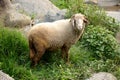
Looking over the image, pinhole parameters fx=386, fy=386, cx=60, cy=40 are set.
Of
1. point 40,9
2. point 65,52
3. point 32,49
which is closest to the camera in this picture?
point 32,49

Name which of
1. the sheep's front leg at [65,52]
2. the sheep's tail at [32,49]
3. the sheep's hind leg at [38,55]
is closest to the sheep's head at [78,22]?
the sheep's front leg at [65,52]

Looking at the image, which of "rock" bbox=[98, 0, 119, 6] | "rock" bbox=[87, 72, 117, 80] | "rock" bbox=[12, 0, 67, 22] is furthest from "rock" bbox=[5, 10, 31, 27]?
"rock" bbox=[98, 0, 119, 6]

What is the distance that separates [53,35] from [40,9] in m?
4.21

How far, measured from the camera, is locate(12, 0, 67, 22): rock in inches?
435

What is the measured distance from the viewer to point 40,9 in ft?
40.1

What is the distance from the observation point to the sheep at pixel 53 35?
8.02m

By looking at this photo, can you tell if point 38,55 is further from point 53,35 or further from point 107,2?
point 107,2

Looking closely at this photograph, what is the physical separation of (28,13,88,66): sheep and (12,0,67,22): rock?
2.54 m

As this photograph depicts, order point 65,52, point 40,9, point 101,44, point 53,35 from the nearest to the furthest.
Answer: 1. point 53,35
2. point 65,52
3. point 101,44
4. point 40,9

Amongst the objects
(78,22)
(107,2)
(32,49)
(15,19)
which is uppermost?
(78,22)

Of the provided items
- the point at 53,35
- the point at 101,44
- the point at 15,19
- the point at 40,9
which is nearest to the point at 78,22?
the point at 53,35

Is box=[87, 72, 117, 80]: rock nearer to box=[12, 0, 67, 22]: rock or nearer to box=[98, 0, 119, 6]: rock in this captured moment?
box=[12, 0, 67, 22]: rock

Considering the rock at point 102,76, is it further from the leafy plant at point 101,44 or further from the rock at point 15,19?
the rock at point 15,19

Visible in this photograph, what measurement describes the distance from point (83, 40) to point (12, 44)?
2.16 metres
